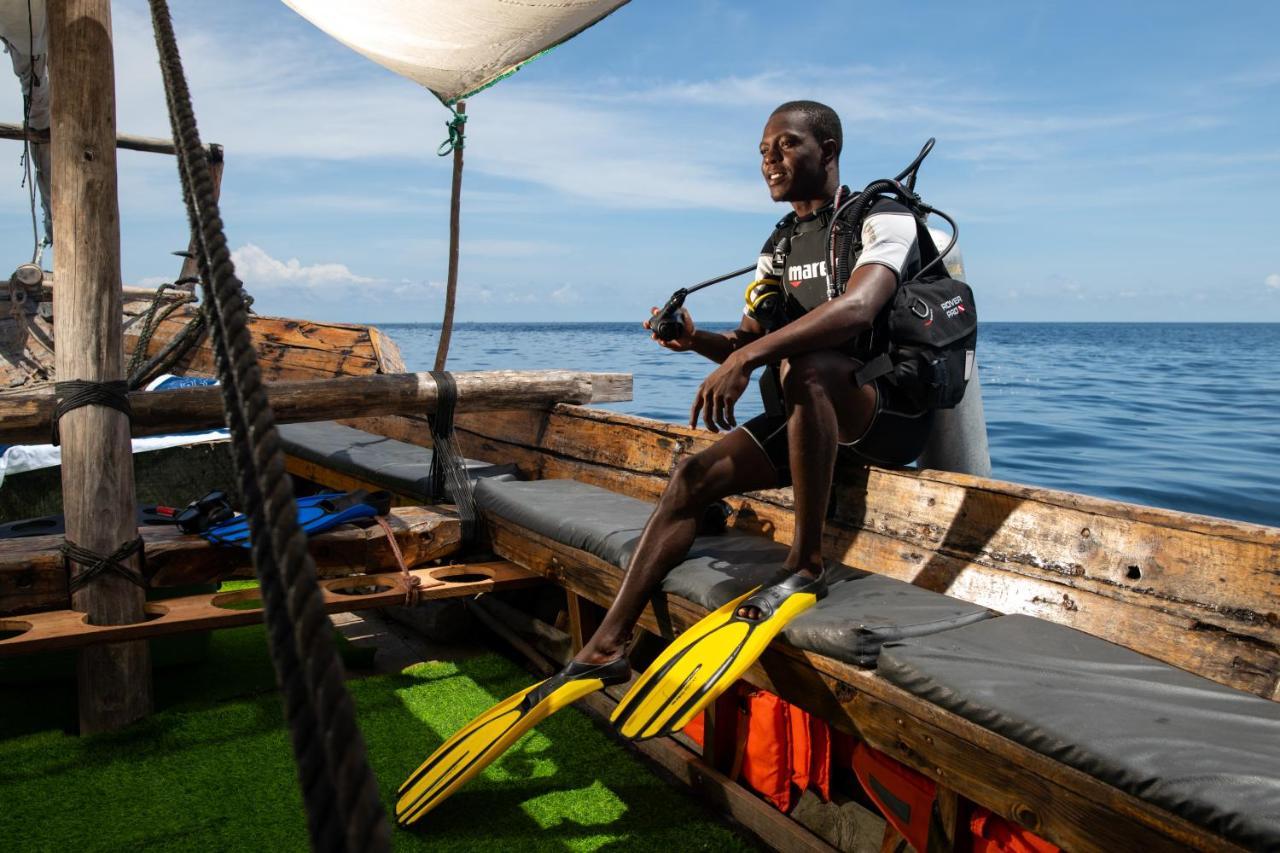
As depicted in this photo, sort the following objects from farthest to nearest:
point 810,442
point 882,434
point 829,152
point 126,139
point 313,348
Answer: point 126,139, point 313,348, point 829,152, point 882,434, point 810,442

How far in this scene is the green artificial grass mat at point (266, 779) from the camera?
116 inches

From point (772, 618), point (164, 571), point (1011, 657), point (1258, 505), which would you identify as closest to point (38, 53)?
point (164, 571)

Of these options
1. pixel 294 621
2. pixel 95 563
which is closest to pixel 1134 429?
pixel 95 563

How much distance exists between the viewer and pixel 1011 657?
227 centimetres

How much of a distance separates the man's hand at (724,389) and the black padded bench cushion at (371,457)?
2115 millimetres

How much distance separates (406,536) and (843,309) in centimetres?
227

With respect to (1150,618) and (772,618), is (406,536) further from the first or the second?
(1150,618)

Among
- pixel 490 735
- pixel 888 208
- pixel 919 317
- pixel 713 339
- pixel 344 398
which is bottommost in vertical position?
pixel 490 735

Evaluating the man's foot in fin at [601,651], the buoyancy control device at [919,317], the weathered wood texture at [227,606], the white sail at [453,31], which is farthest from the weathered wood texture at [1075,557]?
the white sail at [453,31]

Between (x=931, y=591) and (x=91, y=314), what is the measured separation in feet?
9.89

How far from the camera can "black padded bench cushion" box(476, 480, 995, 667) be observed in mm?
2490

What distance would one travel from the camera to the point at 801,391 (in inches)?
112

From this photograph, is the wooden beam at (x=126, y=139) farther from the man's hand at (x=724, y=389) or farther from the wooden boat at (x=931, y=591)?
the man's hand at (x=724, y=389)

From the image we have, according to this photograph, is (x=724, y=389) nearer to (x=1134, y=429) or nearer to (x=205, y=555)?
(x=205, y=555)
